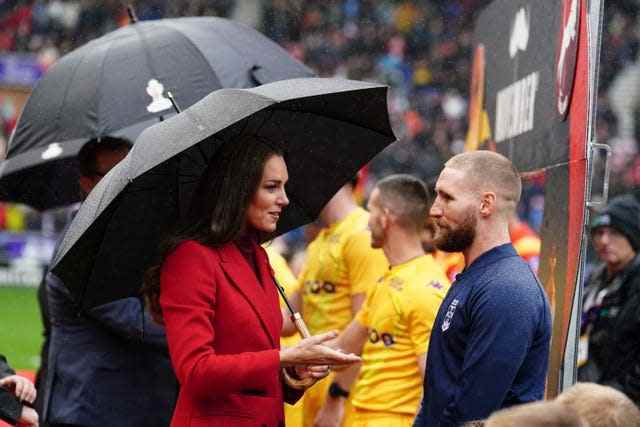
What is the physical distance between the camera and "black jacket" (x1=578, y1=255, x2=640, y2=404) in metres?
6.52

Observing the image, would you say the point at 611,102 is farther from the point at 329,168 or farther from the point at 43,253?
the point at 329,168

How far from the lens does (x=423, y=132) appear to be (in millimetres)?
24547

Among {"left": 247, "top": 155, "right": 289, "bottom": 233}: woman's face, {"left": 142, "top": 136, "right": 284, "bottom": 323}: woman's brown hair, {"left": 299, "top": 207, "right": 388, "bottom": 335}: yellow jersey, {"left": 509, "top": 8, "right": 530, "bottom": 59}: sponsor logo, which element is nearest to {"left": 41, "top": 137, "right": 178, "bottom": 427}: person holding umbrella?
{"left": 142, "top": 136, "right": 284, "bottom": 323}: woman's brown hair

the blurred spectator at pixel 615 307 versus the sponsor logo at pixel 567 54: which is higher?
the sponsor logo at pixel 567 54

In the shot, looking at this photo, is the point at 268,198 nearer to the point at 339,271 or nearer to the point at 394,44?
the point at 339,271

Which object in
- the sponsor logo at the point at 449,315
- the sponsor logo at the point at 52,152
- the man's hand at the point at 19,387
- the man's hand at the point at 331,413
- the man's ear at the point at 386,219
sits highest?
the sponsor logo at the point at 52,152

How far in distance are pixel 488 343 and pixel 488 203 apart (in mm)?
488

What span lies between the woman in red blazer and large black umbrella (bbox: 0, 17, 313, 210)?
55.8 inches

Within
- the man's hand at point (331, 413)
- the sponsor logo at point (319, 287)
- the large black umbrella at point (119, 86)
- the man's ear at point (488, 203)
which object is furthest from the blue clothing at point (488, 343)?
the sponsor logo at point (319, 287)

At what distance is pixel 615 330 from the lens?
6672mm

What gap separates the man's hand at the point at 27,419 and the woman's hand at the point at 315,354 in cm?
128

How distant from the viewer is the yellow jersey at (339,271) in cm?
627

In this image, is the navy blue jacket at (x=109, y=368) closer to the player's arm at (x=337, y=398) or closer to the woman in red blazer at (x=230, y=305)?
the woman in red blazer at (x=230, y=305)

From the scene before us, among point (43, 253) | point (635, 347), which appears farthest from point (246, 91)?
point (43, 253)
